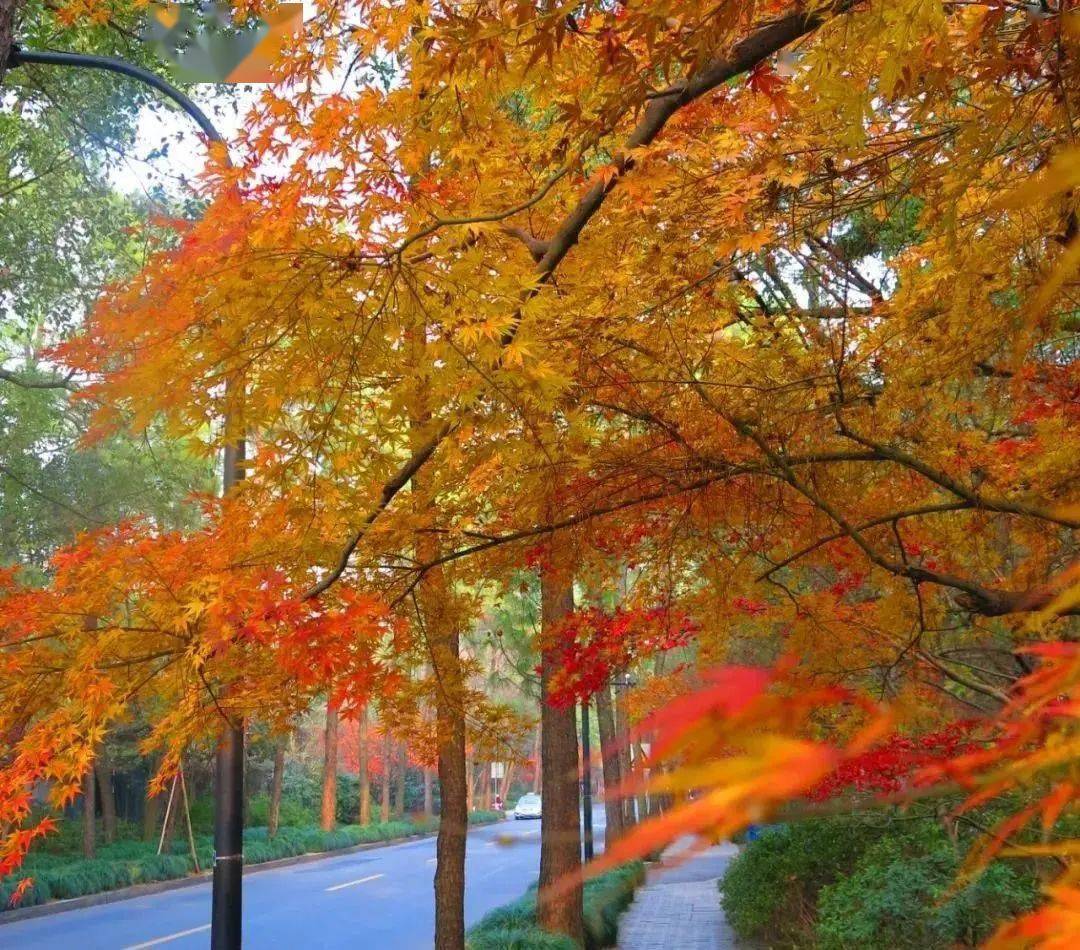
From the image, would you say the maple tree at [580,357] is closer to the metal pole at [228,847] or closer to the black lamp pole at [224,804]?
the black lamp pole at [224,804]

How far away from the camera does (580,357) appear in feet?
14.3

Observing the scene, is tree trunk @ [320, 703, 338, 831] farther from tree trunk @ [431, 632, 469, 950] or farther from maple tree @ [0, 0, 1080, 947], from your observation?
maple tree @ [0, 0, 1080, 947]

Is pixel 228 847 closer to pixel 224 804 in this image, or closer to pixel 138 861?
pixel 224 804

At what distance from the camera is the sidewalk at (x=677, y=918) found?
41.7ft

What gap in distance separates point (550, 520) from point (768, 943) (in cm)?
945

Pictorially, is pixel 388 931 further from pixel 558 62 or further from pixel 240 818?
pixel 558 62

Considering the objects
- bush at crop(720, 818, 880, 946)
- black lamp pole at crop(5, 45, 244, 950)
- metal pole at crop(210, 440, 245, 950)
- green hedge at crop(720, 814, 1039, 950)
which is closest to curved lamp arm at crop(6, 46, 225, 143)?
black lamp pole at crop(5, 45, 244, 950)

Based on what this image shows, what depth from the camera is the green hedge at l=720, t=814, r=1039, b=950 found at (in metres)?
7.23

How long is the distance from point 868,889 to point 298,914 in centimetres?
1218

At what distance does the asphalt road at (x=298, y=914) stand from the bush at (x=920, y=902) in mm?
4566

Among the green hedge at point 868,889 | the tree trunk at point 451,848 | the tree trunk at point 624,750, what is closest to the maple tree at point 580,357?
the tree trunk at point 624,750

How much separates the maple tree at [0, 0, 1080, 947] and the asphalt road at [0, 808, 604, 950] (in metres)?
8.29

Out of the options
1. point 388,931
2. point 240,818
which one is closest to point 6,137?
point 240,818

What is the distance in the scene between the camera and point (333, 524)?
13.4ft
